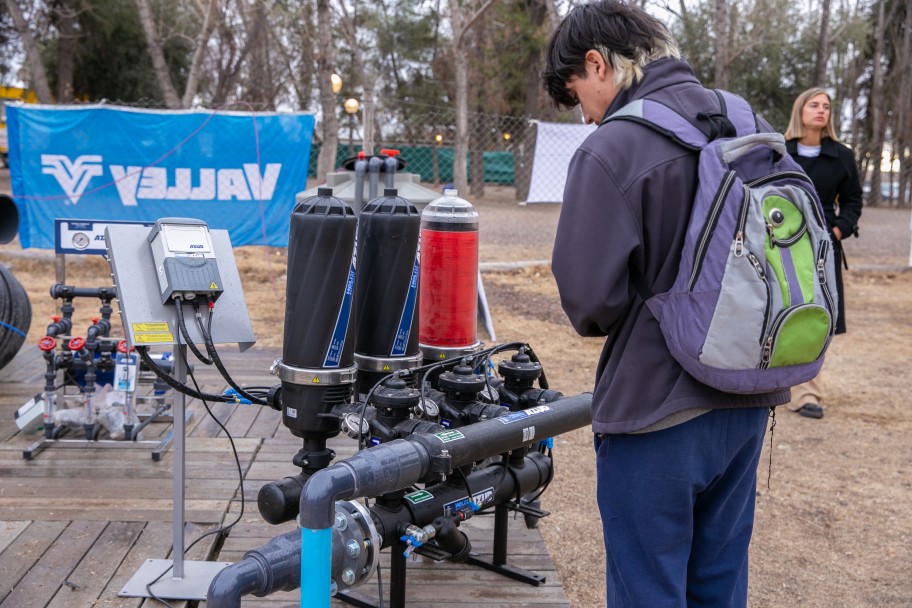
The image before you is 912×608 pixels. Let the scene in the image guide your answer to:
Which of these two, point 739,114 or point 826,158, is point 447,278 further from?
point 826,158

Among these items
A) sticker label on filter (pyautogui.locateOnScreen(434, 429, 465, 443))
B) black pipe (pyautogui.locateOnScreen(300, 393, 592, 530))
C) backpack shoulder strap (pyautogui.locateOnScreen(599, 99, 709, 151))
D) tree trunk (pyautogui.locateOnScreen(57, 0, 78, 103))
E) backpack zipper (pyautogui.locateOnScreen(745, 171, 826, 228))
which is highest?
tree trunk (pyautogui.locateOnScreen(57, 0, 78, 103))

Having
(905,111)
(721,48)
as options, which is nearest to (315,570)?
(721,48)

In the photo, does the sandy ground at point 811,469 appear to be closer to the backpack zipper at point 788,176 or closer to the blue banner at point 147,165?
the backpack zipper at point 788,176

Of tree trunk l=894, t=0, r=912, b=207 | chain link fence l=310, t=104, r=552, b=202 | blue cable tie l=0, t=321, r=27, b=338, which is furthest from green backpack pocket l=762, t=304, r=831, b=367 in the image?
Answer: tree trunk l=894, t=0, r=912, b=207

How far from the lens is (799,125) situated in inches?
221

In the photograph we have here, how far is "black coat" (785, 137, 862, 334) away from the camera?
18.4 feet

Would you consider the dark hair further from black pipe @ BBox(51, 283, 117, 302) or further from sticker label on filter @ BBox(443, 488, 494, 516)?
black pipe @ BBox(51, 283, 117, 302)

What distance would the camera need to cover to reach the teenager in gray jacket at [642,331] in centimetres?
191

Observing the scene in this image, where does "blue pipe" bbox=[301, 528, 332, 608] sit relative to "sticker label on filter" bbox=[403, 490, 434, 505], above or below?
above

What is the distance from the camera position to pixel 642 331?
2.00 metres

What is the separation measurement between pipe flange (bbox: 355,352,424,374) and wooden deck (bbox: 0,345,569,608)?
0.85 meters

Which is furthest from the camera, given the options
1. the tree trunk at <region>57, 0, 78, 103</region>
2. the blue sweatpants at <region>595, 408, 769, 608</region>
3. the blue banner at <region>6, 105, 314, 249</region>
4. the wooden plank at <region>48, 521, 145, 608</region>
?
the tree trunk at <region>57, 0, 78, 103</region>

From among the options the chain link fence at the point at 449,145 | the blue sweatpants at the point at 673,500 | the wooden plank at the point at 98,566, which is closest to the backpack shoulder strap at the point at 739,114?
the blue sweatpants at the point at 673,500

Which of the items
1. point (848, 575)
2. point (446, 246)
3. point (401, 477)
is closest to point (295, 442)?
point (446, 246)
